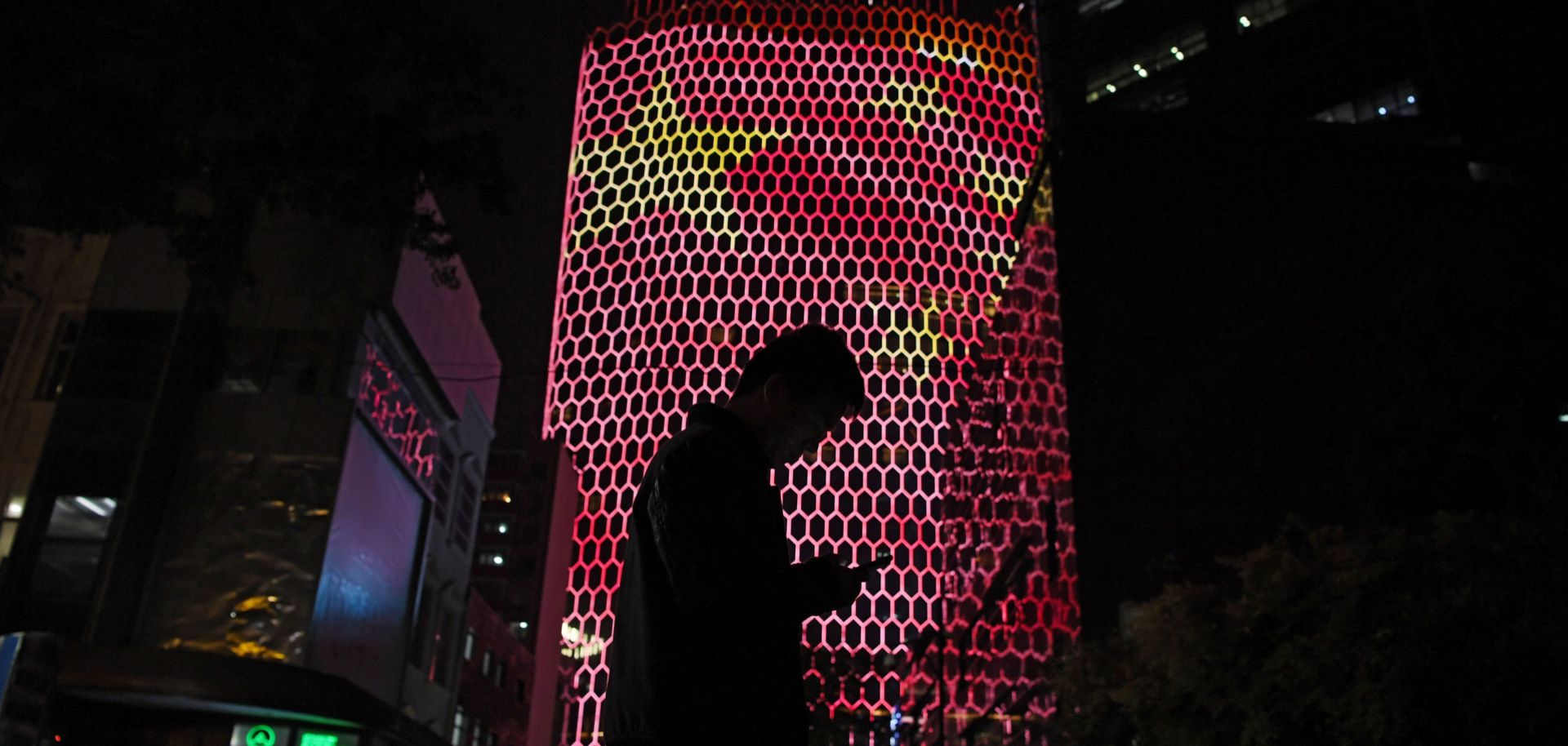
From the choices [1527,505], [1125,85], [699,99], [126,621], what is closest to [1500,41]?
[1527,505]

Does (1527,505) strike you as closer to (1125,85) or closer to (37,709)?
(37,709)

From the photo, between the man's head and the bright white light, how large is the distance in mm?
13670

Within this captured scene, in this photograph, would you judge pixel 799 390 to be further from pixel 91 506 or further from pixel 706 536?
pixel 91 506

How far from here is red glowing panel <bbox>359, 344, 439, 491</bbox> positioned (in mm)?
15023

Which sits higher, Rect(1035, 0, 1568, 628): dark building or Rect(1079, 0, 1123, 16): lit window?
Rect(1079, 0, 1123, 16): lit window

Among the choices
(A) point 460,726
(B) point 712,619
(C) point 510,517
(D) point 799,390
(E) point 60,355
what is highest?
(C) point 510,517

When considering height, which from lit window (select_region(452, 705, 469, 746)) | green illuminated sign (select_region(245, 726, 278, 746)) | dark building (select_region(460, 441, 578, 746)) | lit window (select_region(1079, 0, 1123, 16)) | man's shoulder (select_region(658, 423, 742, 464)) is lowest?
man's shoulder (select_region(658, 423, 742, 464))

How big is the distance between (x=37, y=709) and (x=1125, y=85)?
27778 mm

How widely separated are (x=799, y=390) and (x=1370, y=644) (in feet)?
21.8

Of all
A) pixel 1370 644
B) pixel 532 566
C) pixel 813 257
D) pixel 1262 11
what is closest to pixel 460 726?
pixel 813 257

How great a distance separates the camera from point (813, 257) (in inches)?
1371

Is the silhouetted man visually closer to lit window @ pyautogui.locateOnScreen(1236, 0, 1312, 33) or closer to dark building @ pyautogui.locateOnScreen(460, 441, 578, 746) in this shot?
dark building @ pyautogui.locateOnScreen(460, 441, 578, 746)

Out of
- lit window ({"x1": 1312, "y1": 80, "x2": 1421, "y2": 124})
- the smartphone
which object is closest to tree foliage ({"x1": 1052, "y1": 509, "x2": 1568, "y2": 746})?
the smartphone

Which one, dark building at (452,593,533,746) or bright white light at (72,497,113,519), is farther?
dark building at (452,593,533,746)
